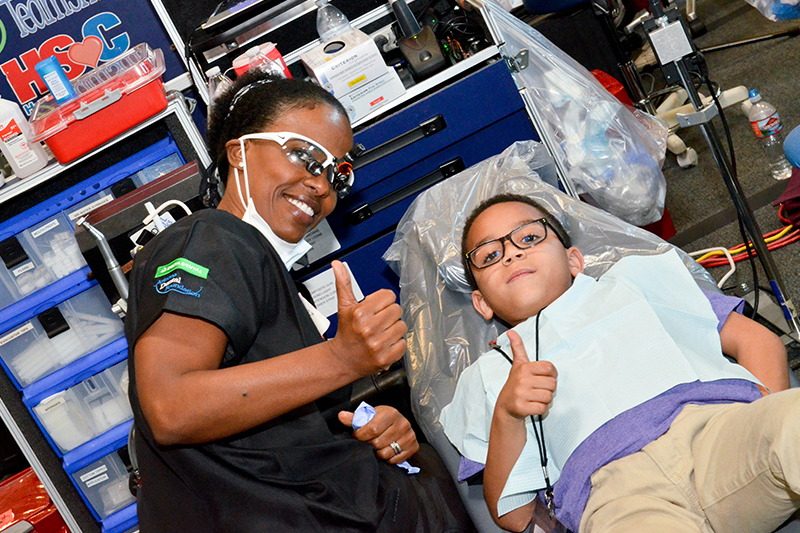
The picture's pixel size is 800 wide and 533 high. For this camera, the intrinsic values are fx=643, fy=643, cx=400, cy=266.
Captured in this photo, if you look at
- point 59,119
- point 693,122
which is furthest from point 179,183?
point 693,122

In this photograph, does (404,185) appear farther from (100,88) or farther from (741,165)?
(741,165)

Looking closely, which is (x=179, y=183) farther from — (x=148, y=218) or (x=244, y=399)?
(x=244, y=399)

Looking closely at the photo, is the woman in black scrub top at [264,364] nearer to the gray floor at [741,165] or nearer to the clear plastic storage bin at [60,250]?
the clear plastic storage bin at [60,250]

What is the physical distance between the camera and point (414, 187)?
85.6 inches

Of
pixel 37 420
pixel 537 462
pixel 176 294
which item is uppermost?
pixel 176 294

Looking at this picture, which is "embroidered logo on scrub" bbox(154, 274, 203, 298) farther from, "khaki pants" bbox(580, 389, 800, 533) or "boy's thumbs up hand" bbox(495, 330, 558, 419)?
"khaki pants" bbox(580, 389, 800, 533)

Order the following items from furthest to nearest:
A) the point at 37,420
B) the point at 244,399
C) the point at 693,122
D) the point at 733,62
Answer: the point at 733,62
the point at 37,420
the point at 693,122
the point at 244,399

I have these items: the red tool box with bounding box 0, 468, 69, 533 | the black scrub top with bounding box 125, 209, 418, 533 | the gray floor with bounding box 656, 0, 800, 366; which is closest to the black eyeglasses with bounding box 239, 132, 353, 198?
the black scrub top with bounding box 125, 209, 418, 533

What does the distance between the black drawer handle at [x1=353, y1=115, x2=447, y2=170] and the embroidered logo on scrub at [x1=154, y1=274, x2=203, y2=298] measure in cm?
105

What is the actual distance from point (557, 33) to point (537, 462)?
7.93ft

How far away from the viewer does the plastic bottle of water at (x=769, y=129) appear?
279 cm

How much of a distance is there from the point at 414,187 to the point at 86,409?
1393mm

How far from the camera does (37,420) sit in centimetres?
223

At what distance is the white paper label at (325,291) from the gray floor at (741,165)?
4.45 ft
